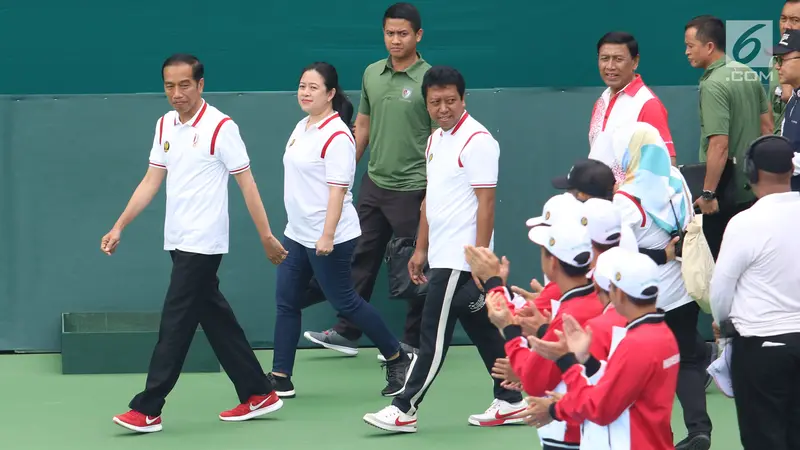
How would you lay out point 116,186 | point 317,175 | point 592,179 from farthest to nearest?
1. point 116,186
2. point 317,175
3. point 592,179

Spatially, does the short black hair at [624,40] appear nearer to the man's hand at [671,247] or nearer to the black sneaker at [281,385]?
the man's hand at [671,247]

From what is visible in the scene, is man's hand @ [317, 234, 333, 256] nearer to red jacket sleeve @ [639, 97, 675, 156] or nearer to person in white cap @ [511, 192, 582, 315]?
red jacket sleeve @ [639, 97, 675, 156]

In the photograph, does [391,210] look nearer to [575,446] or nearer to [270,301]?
[270,301]

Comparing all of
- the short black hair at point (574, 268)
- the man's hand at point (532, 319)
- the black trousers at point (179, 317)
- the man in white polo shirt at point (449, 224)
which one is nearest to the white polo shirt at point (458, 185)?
the man in white polo shirt at point (449, 224)

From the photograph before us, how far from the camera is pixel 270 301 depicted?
9484 mm

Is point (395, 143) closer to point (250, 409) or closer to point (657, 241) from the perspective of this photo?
point (250, 409)

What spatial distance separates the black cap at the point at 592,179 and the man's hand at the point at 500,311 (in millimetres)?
857

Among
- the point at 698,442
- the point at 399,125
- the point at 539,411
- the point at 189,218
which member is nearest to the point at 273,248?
the point at 189,218

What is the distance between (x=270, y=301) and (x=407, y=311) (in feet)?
3.25

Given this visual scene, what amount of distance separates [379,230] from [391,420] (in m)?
2.05

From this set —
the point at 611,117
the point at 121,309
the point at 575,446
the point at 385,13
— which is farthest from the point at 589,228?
the point at 121,309

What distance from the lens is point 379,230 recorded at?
29.5 ft

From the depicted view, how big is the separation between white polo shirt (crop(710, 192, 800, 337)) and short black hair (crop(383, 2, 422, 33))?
3.80 m

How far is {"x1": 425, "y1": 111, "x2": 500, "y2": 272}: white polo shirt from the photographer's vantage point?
7.11m
